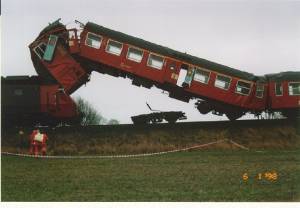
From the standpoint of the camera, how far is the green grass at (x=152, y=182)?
9516mm

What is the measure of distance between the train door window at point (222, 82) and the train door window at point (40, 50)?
29.6 feet

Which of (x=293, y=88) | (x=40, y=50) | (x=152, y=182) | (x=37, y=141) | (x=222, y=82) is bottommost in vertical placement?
(x=152, y=182)

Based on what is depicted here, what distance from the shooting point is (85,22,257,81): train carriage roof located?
2397cm

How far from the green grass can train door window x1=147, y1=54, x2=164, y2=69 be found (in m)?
9.09

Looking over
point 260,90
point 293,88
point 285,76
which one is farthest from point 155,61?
point 293,88

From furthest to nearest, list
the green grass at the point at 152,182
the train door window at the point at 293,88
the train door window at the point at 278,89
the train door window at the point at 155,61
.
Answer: the train door window at the point at 278,89
the train door window at the point at 293,88
the train door window at the point at 155,61
the green grass at the point at 152,182

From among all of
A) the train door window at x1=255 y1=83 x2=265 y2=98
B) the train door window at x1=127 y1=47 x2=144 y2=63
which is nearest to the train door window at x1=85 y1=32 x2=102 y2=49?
the train door window at x1=127 y1=47 x2=144 y2=63

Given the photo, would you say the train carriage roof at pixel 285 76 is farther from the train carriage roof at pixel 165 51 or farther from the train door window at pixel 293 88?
the train carriage roof at pixel 165 51

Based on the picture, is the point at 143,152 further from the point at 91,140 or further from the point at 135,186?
the point at 135,186

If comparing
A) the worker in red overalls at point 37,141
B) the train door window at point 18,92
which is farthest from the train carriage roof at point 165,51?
the worker in red overalls at point 37,141

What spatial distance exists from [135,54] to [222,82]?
4677 mm

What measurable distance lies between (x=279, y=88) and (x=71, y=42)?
11.0 metres

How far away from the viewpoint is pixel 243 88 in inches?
977

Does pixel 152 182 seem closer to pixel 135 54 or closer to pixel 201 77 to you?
pixel 135 54
